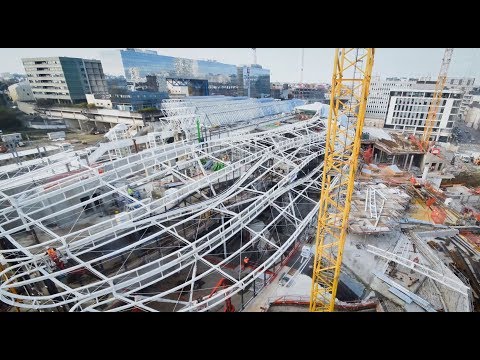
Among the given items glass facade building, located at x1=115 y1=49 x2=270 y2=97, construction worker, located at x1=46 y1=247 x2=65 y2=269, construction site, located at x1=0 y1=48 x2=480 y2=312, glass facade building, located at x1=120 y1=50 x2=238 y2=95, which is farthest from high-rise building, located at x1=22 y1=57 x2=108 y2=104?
construction worker, located at x1=46 y1=247 x2=65 y2=269

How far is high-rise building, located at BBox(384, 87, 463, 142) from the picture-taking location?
44.3 metres

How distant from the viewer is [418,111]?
158 feet

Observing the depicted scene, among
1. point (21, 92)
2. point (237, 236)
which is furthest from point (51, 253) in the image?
point (21, 92)

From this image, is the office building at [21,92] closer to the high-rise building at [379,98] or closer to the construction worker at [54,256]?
the construction worker at [54,256]

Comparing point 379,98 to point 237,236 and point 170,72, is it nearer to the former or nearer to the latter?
point 170,72

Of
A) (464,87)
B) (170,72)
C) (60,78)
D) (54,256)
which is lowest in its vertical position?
(54,256)

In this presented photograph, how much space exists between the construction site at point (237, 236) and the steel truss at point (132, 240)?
0.09 metres

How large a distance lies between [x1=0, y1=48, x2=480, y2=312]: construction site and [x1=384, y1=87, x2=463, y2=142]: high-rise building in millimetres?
28162

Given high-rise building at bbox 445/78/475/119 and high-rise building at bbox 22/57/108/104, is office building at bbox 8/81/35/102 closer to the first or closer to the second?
high-rise building at bbox 22/57/108/104

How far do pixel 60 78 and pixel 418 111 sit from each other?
233ft

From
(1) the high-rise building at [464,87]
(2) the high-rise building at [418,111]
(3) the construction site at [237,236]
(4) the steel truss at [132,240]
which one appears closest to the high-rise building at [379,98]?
(2) the high-rise building at [418,111]
